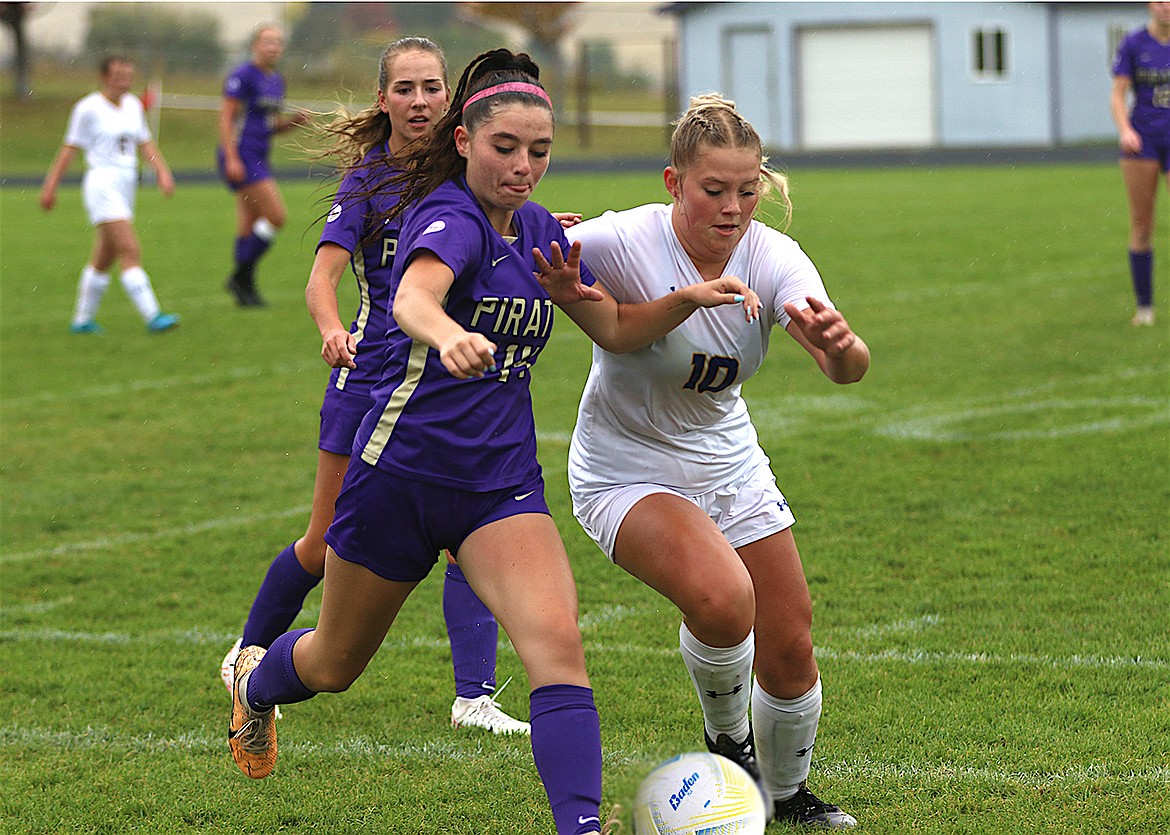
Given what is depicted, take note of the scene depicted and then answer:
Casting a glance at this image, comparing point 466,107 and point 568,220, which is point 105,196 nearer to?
point 568,220

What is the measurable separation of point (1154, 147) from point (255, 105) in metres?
7.61

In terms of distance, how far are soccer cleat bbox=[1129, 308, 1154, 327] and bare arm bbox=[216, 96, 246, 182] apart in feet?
24.8

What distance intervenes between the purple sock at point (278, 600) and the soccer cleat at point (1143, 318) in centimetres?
803

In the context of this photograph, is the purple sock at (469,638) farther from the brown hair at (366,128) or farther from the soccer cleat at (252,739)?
the brown hair at (366,128)

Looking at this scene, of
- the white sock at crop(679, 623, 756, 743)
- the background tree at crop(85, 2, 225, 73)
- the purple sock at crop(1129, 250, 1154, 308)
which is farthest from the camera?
the background tree at crop(85, 2, 225, 73)

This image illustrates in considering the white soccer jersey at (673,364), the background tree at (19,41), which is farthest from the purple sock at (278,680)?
the background tree at (19,41)

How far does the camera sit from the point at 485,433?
336 cm

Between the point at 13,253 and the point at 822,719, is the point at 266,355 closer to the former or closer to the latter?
the point at 822,719

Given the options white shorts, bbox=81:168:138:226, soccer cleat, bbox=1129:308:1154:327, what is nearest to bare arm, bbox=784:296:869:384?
soccer cleat, bbox=1129:308:1154:327

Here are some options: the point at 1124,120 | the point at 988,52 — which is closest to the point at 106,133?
the point at 1124,120

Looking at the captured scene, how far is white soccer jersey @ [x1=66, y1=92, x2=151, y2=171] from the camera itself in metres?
12.6

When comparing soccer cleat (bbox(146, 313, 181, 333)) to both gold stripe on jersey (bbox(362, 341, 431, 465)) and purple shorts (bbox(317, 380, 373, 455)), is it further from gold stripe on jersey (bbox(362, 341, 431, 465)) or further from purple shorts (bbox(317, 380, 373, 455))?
gold stripe on jersey (bbox(362, 341, 431, 465))

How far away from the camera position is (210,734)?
14.7 feet

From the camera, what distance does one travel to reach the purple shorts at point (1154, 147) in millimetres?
10578
